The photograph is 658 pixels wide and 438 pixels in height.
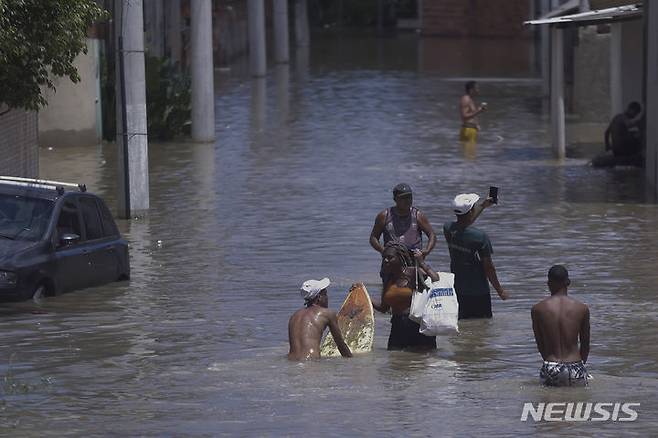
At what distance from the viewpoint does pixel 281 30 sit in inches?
2712

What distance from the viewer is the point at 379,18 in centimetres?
10444

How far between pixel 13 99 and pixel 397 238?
6115mm

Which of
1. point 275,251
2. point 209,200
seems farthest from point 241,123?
point 275,251

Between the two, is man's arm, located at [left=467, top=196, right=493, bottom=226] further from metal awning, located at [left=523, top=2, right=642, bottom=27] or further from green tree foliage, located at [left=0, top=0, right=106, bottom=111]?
metal awning, located at [left=523, top=2, right=642, bottom=27]

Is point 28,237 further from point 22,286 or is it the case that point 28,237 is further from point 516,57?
point 516,57

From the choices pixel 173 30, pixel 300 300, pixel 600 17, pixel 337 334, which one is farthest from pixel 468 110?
pixel 337 334

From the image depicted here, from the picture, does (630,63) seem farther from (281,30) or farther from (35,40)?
(281,30)

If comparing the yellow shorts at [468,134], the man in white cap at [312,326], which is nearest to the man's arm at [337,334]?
the man in white cap at [312,326]

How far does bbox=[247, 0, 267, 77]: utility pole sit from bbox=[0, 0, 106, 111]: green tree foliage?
3675 cm

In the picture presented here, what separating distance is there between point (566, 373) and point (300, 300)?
5.91m

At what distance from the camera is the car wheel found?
58.7 ft

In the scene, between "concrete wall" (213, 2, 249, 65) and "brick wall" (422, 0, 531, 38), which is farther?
"brick wall" (422, 0, 531, 38)

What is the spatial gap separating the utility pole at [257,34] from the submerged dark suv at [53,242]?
3759 centimetres

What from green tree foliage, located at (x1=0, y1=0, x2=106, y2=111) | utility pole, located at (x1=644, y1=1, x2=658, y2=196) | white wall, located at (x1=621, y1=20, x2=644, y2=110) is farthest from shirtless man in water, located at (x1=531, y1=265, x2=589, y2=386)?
white wall, located at (x1=621, y1=20, x2=644, y2=110)
